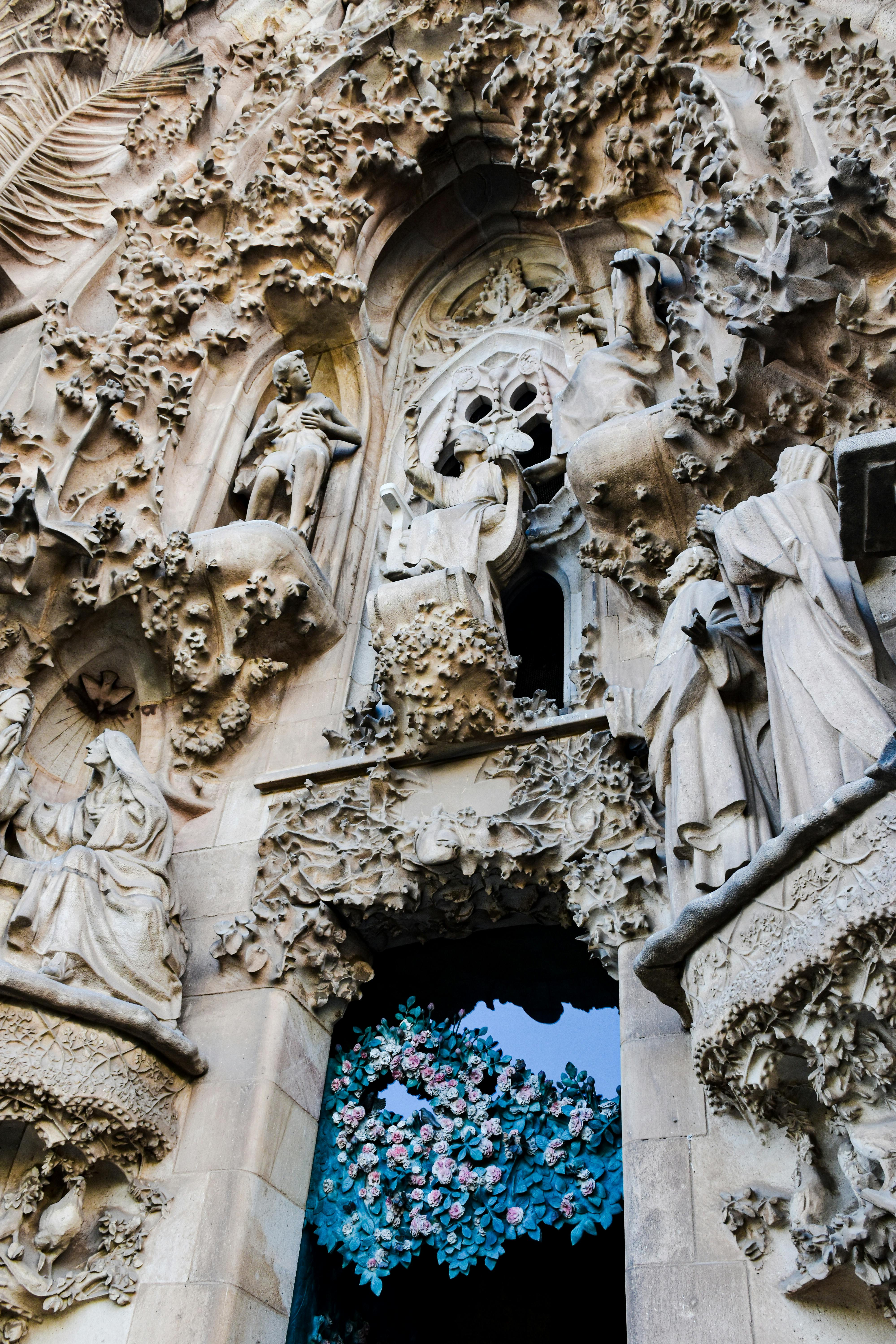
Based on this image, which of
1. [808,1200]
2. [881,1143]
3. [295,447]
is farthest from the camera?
[295,447]

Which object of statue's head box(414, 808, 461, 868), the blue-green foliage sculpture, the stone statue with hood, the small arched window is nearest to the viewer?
the blue-green foliage sculpture

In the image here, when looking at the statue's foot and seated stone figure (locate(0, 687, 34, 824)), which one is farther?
seated stone figure (locate(0, 687, 34, 824))

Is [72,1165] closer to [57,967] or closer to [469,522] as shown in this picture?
[57,967]

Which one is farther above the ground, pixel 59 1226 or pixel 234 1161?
pixel 234 1161

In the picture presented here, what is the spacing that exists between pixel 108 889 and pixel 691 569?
123 inches

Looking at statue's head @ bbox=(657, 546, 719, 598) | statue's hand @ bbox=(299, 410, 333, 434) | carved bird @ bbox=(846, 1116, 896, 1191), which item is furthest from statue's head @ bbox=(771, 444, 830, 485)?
statue's hand @ bbox=(299, 410, 333, 434)

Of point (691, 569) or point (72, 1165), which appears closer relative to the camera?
point (72, 1165)

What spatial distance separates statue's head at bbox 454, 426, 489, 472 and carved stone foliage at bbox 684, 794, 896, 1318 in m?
4.13

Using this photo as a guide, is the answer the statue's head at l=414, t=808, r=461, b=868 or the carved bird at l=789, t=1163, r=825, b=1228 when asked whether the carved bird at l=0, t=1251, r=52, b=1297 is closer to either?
the statue's head at l=414, t=808, r=461, b=868

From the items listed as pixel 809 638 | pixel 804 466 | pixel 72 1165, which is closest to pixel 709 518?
pixel 804 466

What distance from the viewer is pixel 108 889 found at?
5320 mm

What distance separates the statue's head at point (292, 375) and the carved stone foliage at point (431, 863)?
3.43m

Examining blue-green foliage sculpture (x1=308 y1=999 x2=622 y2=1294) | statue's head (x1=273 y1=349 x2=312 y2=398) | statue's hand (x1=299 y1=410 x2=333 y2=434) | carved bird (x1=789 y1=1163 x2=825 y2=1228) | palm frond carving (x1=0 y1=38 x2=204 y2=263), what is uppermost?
palm frond carving (x1=0 y1=38 x2=204 y2=263)

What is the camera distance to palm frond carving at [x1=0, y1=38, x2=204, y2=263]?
352 inches
